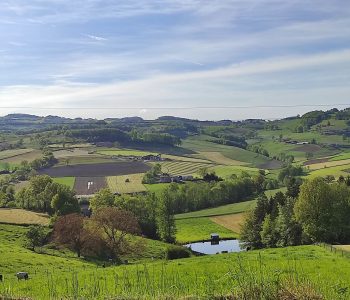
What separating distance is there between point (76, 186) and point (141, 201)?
58490 mm

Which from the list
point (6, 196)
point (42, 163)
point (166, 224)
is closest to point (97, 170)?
point (42, 163)

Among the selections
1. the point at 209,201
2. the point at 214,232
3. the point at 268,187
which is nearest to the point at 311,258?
the point at 214,232

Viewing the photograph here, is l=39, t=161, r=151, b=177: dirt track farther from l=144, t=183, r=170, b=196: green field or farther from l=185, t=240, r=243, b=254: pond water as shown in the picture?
l=185, t=240, r=243, b=254: pond water

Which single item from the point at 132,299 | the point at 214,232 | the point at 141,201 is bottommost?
the point at 214,232

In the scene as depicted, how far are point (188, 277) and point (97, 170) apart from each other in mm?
158996

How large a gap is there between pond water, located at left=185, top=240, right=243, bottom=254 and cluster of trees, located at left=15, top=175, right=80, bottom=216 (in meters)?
27.4

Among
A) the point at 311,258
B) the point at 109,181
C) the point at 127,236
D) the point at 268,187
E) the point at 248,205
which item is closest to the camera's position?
the point at 311,258

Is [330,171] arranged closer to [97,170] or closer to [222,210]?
[222,210]

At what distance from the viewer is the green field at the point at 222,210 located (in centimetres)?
12400

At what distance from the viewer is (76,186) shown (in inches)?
6255

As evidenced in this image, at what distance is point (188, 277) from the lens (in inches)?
1208

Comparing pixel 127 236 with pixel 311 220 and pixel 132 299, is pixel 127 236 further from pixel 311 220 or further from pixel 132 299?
pixel 132 299

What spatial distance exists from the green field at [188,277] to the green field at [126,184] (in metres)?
90.9

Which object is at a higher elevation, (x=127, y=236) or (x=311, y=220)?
(x=311, y=220)
